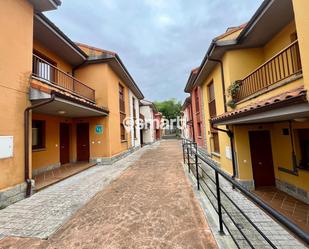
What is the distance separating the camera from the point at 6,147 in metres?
4.40

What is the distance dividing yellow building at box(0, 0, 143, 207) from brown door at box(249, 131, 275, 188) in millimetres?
7212

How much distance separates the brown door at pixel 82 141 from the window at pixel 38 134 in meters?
2.49

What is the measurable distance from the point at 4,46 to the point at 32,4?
2092 millimetres

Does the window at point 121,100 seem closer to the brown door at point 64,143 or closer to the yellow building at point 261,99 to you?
the brown door at point 64,143

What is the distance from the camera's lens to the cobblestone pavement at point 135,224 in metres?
2.75

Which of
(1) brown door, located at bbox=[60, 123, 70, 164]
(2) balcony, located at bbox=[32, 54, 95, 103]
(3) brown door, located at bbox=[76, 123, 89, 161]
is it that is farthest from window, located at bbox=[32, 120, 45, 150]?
(3) brown door, located at bbox=[76, 123, 89, 161]

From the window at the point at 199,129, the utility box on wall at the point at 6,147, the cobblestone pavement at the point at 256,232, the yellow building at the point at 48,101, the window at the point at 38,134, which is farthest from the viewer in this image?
the window at the point at 199,129

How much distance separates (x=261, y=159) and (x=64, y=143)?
1013 cm

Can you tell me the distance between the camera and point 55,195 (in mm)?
5031

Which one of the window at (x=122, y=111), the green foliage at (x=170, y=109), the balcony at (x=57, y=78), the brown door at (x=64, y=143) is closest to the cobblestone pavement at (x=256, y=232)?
the balcony at (x=57, y=78)

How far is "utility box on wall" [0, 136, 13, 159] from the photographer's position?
429 centimetres

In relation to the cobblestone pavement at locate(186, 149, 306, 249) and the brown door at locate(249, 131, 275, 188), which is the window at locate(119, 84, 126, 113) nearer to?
the brown door at locate(249, 131, 275, 188)

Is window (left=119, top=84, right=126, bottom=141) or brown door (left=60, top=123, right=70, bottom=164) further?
window (left=119, top=84, right=126, bottom=141)

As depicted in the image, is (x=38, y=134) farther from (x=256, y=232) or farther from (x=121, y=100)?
(x=256, y=232)
